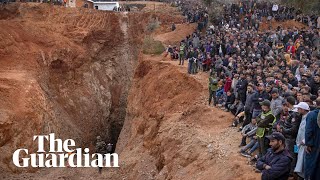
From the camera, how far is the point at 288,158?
9.12m

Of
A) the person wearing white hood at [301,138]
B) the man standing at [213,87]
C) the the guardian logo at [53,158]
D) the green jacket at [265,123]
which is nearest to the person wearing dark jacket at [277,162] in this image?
the person wearing white hood at [301,138]

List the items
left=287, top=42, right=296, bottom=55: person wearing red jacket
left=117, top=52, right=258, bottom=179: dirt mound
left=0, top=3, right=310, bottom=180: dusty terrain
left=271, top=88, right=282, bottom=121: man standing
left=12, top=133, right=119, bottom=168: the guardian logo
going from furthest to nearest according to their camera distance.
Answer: left=12, top=133, right=119, bottom=168: the guardian logo, left=287, top=42, right=296, bottom=55: person wearing red jacket, left=0, top=3, right=310, bottom=180: dusty terrain, left=117, top=52, right=258, bottom=179: dirt mound, left=271, top=88, right=282, bottom=121: man standing

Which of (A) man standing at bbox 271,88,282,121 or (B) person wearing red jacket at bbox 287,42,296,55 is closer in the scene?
(A) man standing at bbox 271,88,282,121

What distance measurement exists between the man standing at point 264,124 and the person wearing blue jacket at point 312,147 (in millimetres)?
2640

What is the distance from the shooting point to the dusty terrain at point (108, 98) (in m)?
17.5

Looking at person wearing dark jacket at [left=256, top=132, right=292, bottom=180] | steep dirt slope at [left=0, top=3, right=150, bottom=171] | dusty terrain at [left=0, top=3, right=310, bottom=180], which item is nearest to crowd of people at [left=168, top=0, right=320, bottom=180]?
person wearing dark jacket at [left=256, top=132, right=292, bottom=180]

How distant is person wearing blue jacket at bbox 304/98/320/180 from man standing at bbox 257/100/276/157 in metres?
2.64

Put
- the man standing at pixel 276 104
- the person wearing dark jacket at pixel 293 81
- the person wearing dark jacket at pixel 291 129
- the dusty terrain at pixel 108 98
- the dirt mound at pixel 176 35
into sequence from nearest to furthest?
1. the person wearing dark jacket at pixel 291 129
2. the man standing at pixel 276 104
3. the person wearing dark jacket at pixel 293 81
4. the dusty terrain at pixel 108 98
5. the dirt mound at pixel 176 35

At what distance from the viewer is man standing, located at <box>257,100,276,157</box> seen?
12.1 metres

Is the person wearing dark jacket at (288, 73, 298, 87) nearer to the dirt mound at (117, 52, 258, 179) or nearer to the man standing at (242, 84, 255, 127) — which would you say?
the man standing at (242, 84, 255, 127)

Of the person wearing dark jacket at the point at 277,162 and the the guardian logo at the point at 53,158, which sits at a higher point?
the person wearing dark jacket at the point at 277,162

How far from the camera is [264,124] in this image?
39.9 ft

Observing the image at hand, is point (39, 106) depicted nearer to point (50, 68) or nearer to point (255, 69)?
point (50, 68)

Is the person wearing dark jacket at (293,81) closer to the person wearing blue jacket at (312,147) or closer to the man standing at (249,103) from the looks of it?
the man standing at (249,103)
